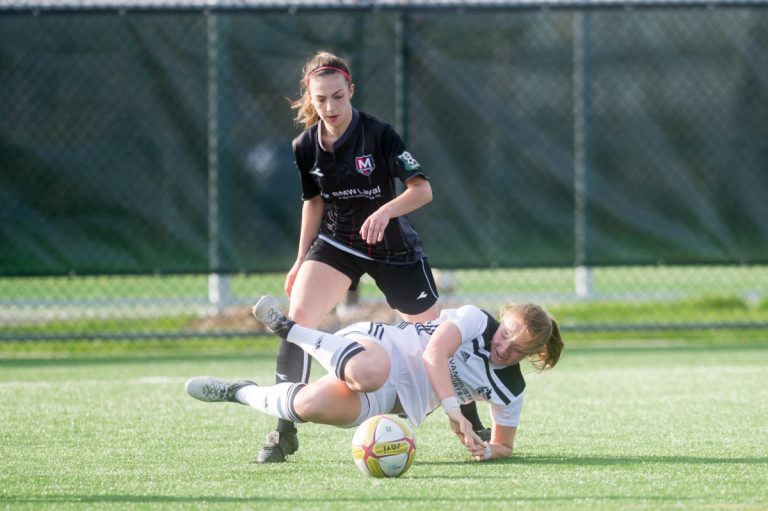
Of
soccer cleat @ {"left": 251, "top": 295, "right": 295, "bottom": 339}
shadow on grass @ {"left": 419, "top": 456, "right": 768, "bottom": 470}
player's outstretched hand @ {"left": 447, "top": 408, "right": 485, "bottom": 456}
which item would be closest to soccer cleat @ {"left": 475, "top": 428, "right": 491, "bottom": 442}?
shadow on grass @ {"left": 419, "top": 456, "right": 768, "bottom": 470}

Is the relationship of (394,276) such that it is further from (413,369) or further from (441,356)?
(441,356)

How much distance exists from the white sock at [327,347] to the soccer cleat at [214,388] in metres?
0.32

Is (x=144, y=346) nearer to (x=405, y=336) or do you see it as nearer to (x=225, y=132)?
(x=225, y=132)

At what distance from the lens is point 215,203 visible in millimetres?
8445

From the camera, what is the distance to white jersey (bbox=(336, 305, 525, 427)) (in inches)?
182

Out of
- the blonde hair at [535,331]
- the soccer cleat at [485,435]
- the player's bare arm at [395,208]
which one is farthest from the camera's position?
the soccer cleat at [485,435]

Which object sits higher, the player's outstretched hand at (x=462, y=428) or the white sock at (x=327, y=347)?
the white sock at (x=327, y=347)

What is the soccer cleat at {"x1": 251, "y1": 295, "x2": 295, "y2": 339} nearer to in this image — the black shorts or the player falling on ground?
the player falling on ground

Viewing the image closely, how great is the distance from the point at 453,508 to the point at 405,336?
128cm

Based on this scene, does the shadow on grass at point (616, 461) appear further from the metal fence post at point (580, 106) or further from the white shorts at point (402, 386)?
the metal fence post at point (580, 106)

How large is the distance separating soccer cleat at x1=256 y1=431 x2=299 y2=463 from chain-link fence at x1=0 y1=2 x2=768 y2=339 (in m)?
3.93

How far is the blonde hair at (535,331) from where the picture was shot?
14.7 ft

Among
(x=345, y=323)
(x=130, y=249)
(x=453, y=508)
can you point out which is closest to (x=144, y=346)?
(x=130, y=249)

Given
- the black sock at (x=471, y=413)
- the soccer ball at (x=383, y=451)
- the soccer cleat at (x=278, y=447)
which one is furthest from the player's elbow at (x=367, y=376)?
the black sock at (x=471, y=413)
